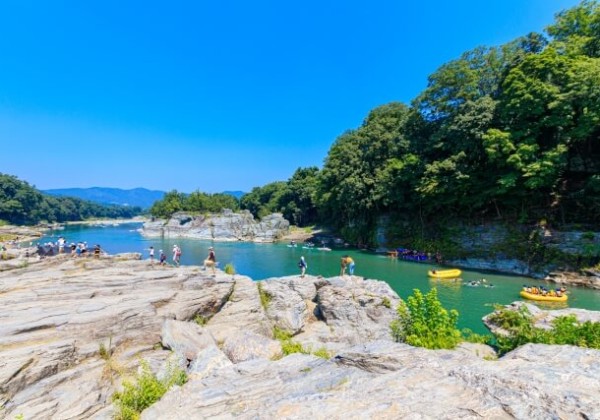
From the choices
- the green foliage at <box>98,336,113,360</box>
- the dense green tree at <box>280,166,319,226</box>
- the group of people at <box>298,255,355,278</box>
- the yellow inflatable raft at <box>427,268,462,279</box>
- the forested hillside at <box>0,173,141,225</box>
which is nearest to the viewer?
the green foliage at <box>98,336,113,360</box>

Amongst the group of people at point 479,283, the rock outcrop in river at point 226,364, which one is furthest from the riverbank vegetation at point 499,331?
the group of people at point 479,283

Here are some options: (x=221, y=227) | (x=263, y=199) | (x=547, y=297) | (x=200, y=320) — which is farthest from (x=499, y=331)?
(x=263, y=199)

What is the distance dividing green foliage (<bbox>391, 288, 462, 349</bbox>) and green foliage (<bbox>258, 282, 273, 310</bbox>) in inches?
303

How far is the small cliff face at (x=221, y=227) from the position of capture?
6529 cm

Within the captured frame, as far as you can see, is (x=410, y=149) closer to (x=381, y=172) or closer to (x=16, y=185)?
(x=381, y=172)

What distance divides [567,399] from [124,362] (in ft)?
33.1

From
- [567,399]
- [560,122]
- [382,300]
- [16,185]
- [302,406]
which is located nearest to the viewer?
[567,399]

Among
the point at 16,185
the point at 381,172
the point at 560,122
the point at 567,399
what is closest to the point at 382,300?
the point at 567,399

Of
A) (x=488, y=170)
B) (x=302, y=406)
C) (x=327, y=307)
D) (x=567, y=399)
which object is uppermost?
(x=488, y=170)

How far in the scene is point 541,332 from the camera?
26.6 ft

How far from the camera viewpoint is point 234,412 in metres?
5.24

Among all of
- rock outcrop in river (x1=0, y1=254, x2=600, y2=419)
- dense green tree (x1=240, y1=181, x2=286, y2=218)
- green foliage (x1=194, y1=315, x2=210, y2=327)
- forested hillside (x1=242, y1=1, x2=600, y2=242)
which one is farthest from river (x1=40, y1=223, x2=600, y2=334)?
dense green tree (x1=240, y1=181, x2=286, y2=218)

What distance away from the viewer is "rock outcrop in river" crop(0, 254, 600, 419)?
15.2 ft

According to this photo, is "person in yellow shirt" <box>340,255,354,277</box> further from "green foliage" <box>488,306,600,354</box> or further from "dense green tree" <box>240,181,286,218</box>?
"dense green tree" <box>240,181,286,218</box>
